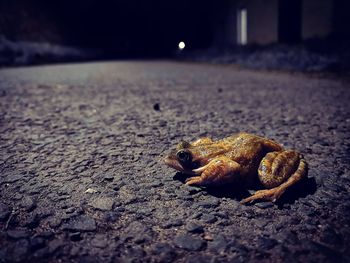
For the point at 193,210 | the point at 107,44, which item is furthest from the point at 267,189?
the point at 107,44

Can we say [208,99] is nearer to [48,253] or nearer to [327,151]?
[327,151]

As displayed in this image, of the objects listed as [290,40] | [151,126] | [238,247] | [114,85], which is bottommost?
[238,247]

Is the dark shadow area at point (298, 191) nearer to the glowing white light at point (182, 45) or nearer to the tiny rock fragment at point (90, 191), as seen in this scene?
the tiny rock fragment at point (90, 191)

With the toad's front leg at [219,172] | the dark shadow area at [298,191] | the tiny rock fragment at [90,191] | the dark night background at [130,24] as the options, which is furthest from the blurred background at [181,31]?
the tiny rock fragment at [90,191]

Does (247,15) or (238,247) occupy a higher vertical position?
(247,15)

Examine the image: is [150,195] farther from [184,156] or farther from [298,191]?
[298,191]

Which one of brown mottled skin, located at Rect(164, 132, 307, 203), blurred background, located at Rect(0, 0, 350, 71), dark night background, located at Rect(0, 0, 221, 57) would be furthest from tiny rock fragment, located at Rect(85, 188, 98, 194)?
dark night background, located at Rect(0, 0, 221, 57)

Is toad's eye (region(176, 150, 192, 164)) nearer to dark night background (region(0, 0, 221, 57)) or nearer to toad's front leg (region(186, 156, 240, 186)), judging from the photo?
toad's front leg (region(186, 156, 240, 186))
